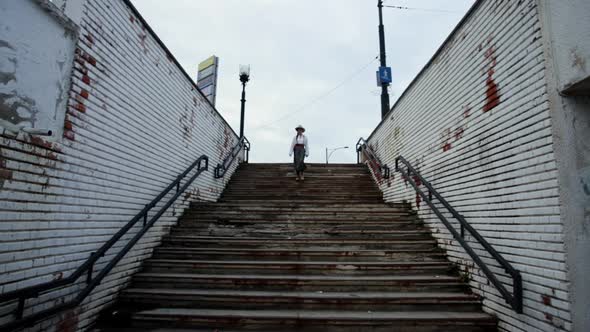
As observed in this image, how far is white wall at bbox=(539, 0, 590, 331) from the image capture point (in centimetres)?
A: 250

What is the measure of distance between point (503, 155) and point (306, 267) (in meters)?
2.85

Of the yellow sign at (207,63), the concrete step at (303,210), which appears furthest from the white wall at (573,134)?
the yellow sign at (207,63)

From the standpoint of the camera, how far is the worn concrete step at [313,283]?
3898mm

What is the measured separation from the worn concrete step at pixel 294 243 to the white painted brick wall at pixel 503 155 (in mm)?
575

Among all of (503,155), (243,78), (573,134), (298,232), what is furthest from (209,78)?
(573,134)

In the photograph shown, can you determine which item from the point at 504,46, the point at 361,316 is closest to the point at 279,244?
the point at 361,316

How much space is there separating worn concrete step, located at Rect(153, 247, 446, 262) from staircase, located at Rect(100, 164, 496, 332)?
15mm

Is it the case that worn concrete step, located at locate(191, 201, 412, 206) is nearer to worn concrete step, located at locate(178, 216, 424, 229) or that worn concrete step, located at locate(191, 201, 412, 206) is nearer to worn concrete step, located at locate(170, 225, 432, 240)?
worn concrete step, located at locate(178, 216, 424, 229)

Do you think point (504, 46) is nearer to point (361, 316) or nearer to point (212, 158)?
point (361, 316)

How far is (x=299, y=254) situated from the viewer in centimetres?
458

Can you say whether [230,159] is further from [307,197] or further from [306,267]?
[306,267]

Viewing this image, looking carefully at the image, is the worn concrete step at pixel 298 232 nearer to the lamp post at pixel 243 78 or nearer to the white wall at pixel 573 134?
the white wall at pixel 573 134

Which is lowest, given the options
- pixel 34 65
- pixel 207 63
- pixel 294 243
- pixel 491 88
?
pixel 294 243

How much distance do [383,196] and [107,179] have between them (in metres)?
5.99
